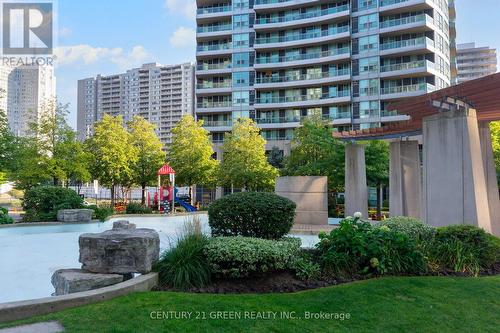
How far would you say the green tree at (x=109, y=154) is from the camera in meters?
31.7

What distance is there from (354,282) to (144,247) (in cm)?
329

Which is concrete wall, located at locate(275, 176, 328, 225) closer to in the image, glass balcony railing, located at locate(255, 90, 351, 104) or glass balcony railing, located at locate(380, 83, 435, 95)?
glass balcony railing, located at locate(380, 83, 435, 95)

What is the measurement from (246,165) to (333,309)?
102 ft

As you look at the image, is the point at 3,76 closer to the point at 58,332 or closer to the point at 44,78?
the point at 44,78

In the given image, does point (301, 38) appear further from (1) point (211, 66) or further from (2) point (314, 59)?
(1) point (211, 66)

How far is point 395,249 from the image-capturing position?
7.03 metres

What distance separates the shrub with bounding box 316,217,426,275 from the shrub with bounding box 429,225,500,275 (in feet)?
2.48

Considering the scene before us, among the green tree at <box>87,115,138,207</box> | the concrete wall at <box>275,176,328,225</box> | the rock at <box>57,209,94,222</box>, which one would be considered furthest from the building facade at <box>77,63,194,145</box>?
the concrete wall at <box>275,176,328,225</box>

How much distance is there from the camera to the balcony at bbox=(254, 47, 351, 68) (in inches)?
1993

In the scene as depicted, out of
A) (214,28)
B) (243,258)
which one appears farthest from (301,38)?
(243,258)

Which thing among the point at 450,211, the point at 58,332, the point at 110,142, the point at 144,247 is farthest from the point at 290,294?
the point at 110,142

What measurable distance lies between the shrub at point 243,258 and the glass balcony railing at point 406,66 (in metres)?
45.5

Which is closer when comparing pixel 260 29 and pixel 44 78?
pixel 260 29

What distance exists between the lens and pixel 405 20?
47.2 m
